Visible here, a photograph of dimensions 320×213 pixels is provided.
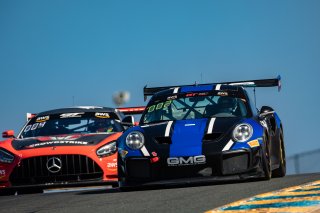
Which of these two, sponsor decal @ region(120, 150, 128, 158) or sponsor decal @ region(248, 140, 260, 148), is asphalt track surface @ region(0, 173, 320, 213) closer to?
sponsor decal @ region(248, 140, 260, 148)

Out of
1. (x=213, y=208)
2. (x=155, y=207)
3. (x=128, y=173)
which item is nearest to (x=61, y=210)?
(x=155, y=207)

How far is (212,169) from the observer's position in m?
10.4

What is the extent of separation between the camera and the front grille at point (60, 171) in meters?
12.5

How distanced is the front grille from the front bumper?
2008 mm

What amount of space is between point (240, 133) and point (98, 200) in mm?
2155

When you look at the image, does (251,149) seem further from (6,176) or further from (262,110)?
(6,176)

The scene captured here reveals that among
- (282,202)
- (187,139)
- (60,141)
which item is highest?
(60,141)

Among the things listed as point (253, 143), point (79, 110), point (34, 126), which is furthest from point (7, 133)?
point (253, 143)

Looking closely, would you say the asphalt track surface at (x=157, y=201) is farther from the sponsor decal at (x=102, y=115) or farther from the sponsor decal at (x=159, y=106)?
the sponsor decal at (x=102, y=115)

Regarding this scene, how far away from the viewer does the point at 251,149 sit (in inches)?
414

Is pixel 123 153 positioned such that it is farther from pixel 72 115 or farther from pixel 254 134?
pixel 72 115

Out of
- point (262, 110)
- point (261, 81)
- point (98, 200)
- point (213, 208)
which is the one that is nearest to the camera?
point (213, 208)

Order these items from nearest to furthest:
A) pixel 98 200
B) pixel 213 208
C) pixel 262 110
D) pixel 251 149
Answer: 1. pixel 213 208
2. pixel 98 200
3. pixel 251 149
4. pixel 262 110

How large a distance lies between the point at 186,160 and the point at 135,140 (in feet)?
2.39
